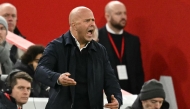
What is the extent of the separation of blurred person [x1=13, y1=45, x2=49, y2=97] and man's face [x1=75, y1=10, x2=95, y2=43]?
6.05 feet

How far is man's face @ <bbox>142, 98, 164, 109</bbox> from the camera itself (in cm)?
573

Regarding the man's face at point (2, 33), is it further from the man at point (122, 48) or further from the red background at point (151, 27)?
the red background at point (151, 27)

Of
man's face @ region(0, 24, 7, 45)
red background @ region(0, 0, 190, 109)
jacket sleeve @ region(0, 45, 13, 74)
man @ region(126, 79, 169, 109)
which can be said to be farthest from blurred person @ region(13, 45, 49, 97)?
red background @ region(0, 0, 190, 109)

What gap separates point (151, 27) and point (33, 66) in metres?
2.82

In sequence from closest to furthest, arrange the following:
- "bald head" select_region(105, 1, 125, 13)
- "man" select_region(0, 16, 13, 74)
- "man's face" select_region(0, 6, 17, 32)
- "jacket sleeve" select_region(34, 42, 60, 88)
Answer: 1. "jacket sleeve" select_region(34, 42, 60, 88)
2. "man" select_region(0, 16, 13, 74)
3. "man's face" select_region(0, 6, 17, 32)
4. "bald head" select_region(105, 1, 125, 13)

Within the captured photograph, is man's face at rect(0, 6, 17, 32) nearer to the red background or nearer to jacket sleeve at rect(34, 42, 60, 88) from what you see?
the red background

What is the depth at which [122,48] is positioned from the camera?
7.93 m

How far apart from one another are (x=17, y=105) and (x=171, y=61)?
3.26 m

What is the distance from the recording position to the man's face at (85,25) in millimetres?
4320

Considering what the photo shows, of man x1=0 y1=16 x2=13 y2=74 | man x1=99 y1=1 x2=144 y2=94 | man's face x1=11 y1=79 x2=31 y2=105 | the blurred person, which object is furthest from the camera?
man x1=99 y1=1 x2=144 y2=94

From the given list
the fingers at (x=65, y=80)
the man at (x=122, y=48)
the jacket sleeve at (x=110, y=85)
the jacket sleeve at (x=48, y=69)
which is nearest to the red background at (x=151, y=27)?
the man at (x=122, y=48)

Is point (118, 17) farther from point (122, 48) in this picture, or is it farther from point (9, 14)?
point (9, 14)

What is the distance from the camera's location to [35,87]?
610cm

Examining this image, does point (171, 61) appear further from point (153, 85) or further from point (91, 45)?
point (91, 45)
